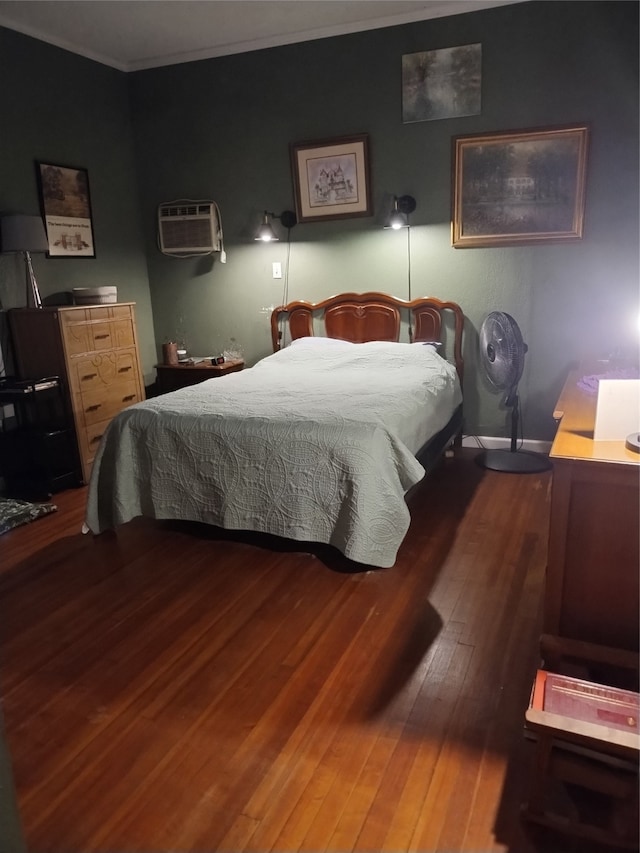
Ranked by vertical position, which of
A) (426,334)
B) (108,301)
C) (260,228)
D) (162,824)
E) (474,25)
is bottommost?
(162,824)

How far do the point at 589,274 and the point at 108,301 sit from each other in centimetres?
313

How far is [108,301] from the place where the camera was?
407cm

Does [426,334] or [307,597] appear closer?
[307,597]

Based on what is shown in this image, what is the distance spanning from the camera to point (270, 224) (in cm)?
443

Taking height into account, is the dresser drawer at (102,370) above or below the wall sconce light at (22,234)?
below

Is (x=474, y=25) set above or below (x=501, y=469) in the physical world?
above

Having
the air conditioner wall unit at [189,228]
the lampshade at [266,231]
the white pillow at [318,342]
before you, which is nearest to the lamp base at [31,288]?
the air conditioner wall unit at [189,228]

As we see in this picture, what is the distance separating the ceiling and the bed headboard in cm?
173

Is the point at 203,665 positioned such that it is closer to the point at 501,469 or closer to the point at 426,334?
the point at 501,469

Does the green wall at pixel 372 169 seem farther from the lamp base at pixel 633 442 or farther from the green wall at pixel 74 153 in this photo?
the lamp base at pixel 633 442

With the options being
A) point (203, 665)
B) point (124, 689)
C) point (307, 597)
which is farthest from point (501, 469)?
point (124, 689)

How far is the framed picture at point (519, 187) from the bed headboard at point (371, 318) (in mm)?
491

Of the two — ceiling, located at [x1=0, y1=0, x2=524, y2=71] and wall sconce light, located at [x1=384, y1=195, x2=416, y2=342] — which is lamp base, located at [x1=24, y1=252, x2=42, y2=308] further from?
wall sconce light, located at [x1=384, y1=195, x2=416, y2=342]

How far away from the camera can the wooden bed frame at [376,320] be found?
4.13 m
